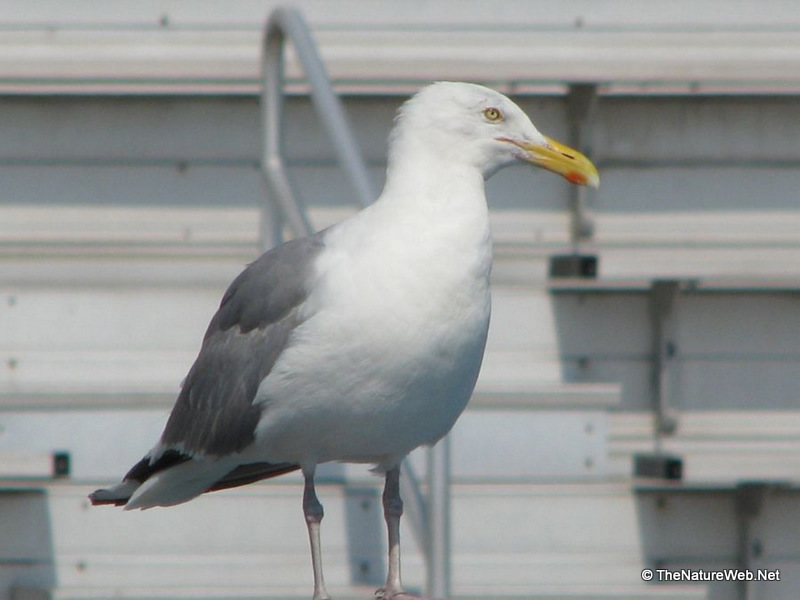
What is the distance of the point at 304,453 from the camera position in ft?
8.98

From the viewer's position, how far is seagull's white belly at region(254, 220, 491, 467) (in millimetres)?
2559

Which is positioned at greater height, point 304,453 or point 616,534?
point 304,453

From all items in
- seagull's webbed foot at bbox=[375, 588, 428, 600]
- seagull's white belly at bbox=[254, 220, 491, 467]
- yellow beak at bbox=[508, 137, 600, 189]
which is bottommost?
seagull's webbed foot at bbox=[375, 588, 428, 600]

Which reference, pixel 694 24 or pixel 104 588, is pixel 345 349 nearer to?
pixel 104 588

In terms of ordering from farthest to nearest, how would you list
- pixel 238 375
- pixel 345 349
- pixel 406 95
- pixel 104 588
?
pixel 406 95 → pixel 104 588 → pixel 238 375 → pixel 345 349

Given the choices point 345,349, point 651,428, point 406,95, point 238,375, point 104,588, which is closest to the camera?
point 345,349

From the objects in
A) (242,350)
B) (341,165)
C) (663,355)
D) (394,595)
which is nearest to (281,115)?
(341,165)

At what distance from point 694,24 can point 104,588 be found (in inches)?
102

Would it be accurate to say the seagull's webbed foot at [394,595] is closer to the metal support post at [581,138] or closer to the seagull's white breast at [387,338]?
the seagull's white breast at [387,338]

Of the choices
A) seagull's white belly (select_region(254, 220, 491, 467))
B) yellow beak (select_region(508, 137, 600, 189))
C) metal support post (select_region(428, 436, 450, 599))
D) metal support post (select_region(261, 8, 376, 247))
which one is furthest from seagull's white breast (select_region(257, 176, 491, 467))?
metal support post (select_region(261, 8, 376, 247))

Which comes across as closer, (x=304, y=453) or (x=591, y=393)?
(x=304, y=453)

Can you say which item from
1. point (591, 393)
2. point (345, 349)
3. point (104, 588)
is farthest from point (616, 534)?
point (345, 349)

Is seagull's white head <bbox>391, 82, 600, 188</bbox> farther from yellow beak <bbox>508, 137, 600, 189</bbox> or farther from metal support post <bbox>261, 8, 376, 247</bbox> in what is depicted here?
metal support post <bbox>261, 8, 376, 247</bbox>

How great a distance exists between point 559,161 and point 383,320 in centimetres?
47
